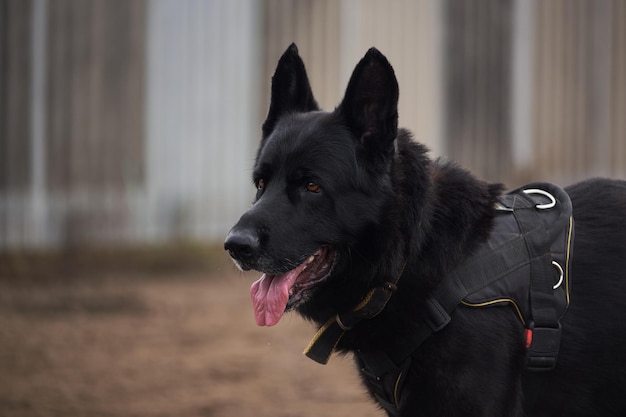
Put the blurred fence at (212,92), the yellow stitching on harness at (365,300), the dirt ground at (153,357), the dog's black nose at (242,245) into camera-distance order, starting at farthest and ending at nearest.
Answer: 1. the blurred fence at (212,92)
2. the dirt ground at (153,357)
3. the yellow stitching on harness at (365,300)
4. the dog's black nose at (242,245)

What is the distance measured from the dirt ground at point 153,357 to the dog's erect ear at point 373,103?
128 cm

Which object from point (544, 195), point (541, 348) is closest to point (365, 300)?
point (541, 348)

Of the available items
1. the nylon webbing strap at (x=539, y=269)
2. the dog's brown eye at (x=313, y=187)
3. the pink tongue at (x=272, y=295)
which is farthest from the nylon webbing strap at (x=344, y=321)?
the nylon webbing strap at (x=539, y=269)

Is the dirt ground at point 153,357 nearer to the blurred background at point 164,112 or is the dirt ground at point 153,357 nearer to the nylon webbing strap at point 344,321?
the blurred background at point 164,112

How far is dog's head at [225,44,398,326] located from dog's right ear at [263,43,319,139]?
0.28m

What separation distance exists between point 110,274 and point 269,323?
6927 millimetres

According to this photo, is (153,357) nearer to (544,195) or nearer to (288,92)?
(288,92)

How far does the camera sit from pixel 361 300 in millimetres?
2914

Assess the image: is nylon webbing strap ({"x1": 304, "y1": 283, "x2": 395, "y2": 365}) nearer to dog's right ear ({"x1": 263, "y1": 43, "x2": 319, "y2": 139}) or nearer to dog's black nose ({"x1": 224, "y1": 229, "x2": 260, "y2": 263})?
dog's black nose ({"x1": 224, "y1": 229, "x2": 260, "y2": 263})

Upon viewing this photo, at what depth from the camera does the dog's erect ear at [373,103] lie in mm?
2895

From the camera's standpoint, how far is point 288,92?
3.30 m

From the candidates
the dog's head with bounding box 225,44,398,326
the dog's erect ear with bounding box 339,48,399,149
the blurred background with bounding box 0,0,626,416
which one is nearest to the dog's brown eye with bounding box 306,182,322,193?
the dog's head with bounding box 225,44,398,326

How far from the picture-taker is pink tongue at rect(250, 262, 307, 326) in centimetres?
281

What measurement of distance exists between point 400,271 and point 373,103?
605mm
